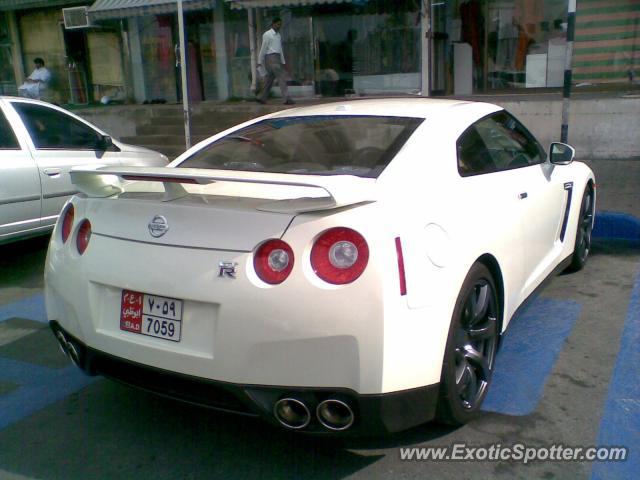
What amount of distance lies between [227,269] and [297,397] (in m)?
0.55

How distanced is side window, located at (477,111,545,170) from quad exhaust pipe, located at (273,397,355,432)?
1809 millimetres

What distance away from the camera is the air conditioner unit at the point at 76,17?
53.3 ft

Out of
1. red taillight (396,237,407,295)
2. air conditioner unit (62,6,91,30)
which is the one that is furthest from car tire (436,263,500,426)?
air conditioner unit (62,6,91,30)

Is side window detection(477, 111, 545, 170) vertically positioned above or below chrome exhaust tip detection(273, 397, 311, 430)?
above

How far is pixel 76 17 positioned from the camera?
16.5 meters

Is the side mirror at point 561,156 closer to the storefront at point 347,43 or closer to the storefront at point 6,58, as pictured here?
the storefront at point 347,43

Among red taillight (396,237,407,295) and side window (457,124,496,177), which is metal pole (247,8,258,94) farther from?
red taillight (396,237,407,295)

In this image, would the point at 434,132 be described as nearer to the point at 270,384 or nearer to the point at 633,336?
the point at 270,384

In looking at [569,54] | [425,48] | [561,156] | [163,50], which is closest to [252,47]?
[163,50]

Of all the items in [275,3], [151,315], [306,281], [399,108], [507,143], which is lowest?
[151,315]

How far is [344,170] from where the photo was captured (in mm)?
3162

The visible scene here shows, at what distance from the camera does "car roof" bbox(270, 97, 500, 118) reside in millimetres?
3572

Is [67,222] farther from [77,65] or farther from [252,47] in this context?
[77,65]

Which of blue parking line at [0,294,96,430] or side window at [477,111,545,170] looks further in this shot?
side window at [477,111,545,170]
